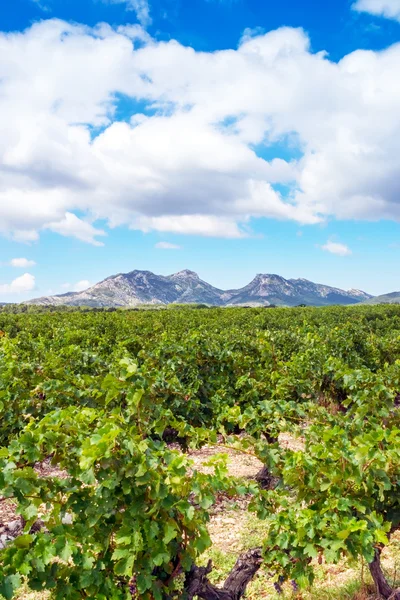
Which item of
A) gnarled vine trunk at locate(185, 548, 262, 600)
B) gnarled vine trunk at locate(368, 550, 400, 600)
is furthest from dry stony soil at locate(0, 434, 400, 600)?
gnarled vine trunk at locate(185, 548, 262, 600)

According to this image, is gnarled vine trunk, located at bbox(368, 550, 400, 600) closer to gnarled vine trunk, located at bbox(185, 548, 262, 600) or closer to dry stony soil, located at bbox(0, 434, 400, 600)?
dry stony soil, located at bbox(0, 434, 400, 600)

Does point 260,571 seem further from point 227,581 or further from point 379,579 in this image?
point 379,579

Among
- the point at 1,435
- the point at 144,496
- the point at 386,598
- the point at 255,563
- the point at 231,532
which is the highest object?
the point at 144,496

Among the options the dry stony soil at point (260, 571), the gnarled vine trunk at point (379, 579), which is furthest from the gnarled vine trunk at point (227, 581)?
the gnarled vine trunk at point (379, 579)

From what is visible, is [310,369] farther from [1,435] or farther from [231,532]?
[1,435]

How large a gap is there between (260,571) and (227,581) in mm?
1551

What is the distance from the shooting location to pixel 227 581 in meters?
4.24

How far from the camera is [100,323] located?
23.7 m

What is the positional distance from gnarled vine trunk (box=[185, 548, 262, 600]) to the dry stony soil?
59 centimetres

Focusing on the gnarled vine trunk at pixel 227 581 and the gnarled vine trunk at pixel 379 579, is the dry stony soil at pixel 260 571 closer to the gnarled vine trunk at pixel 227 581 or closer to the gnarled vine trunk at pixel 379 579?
the gnarled vine trunk at pixel 379 579

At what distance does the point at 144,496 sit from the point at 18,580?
39.2 inches

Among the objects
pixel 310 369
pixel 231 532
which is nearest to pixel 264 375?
pixel 310 369

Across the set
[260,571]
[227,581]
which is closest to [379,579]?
[227,581]

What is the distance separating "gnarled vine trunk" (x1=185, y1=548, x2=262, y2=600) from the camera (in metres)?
3.86
